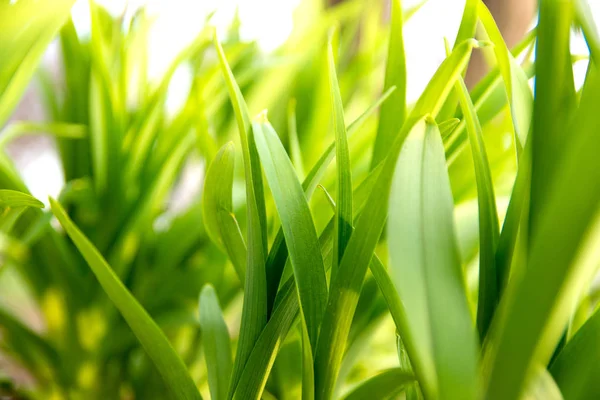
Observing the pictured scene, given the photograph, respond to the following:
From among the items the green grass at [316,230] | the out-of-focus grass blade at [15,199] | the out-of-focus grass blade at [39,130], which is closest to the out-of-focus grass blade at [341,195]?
the green grass at [316,230]

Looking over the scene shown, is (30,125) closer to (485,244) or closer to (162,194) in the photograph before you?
(162,194)

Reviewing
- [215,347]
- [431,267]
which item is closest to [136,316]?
[215,347]

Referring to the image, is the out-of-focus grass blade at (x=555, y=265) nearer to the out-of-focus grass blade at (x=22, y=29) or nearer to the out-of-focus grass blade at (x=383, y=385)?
the out-of-focus grass blade at (x=383, y=385)

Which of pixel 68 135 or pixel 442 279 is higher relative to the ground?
pixel 68 135

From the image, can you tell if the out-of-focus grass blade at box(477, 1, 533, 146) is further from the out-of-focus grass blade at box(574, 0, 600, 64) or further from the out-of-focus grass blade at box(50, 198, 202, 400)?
the out-of-focus grass blade at box(50, 198, 202, 400)

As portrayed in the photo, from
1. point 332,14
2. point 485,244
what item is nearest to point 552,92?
point 485,244
